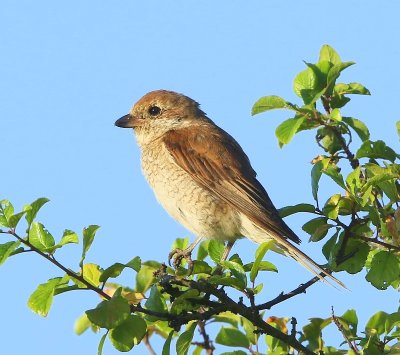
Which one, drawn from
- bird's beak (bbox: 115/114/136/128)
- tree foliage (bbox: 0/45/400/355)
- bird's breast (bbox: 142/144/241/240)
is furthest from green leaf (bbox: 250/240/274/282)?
bird's beak (bbox: 115/114/136/128)

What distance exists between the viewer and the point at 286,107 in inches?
157

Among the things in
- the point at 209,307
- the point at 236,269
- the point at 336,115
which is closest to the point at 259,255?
the point at 236,269

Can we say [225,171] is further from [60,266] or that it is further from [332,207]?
[60,266]

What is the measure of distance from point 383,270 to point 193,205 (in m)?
1.99

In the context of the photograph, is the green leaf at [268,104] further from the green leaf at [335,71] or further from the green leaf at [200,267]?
the green leaf at [200,267]

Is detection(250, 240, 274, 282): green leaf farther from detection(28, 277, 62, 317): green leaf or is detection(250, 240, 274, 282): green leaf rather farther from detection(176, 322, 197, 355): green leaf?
detection(28, 277, 62, 317): green leaf

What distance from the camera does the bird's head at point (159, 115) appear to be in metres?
6.51

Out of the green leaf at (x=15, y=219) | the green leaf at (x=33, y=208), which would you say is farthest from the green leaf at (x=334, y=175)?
the green leaf at (x=15, y=219)

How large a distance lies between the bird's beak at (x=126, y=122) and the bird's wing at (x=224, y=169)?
1.66 feet

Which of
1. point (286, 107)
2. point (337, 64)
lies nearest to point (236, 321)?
point (286, 107)

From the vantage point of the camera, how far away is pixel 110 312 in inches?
126

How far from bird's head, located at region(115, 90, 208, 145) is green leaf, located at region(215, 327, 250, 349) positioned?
2.68 m

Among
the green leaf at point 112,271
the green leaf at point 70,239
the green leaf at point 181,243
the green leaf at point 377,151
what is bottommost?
the green leaf at point 112,271

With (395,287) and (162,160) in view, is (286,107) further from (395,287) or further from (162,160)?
(162,160)
